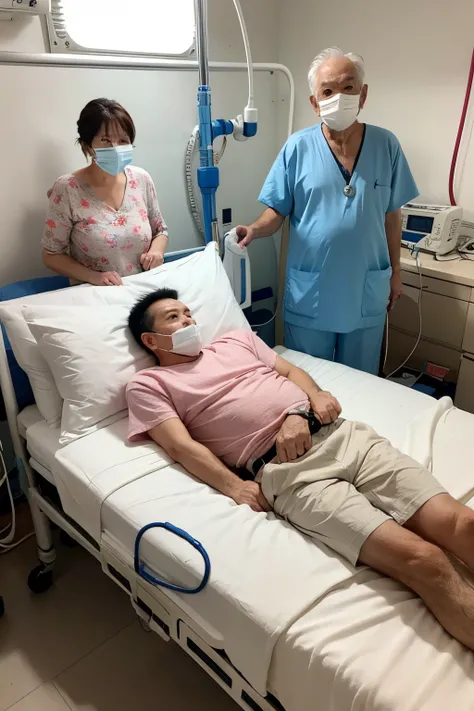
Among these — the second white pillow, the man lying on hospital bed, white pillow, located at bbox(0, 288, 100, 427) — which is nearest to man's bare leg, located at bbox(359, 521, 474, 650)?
the man lying on hospital bed

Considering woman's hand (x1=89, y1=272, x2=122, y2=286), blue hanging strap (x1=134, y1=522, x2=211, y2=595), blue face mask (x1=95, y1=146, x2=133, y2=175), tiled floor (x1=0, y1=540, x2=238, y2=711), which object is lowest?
tiled floor (x1=0, y1=540, x2=238, y2=711)

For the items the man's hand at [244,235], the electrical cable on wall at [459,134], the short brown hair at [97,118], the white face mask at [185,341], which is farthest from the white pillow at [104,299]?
the electrical cable on wall at [459,134]

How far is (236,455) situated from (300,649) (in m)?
0.54

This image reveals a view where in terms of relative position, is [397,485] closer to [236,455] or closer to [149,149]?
[236,455]

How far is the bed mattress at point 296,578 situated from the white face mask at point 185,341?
26 cm

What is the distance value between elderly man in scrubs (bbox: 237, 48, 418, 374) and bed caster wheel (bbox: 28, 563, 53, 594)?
46.4 inches

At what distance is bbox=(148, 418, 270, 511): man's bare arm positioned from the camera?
125 centimetres

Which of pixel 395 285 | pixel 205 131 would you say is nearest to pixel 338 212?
pixel 395 285

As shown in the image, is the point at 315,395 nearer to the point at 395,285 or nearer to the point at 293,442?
the point at 293,442

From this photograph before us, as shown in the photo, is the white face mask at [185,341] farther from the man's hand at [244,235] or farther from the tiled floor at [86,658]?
the tiled floor at [86,658]

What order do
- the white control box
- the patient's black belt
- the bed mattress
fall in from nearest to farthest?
the bed mattress, the patient's black belt, the white control box

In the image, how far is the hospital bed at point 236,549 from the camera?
0.90 meters

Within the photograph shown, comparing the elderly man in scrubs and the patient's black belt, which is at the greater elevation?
the elderly man in scrubs

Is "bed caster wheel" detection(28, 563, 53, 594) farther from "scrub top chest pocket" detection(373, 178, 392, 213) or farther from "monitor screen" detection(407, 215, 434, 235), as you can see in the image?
"monitor screen" detection(407, 215, 434, 235)
